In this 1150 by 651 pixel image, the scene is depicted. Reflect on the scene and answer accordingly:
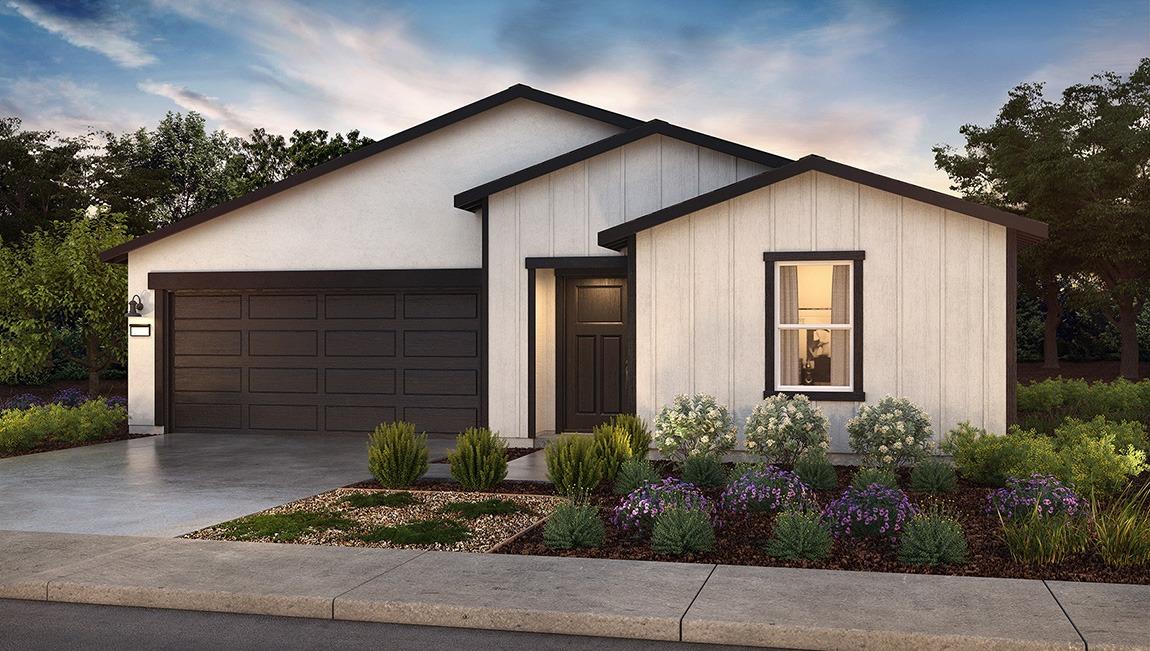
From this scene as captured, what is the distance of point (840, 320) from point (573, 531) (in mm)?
5341

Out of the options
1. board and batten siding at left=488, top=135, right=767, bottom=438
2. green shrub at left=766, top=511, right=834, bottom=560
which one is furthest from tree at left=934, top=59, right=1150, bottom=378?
green shrub at left=766, top=511, right=834, bottom=560

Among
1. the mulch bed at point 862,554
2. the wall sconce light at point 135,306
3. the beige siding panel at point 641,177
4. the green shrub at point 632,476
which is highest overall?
the beige siding panel at point 641,177

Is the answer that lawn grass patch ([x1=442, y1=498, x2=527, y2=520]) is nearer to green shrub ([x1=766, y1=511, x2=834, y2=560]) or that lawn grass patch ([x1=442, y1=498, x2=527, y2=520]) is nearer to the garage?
green shrub ([x1=766, y1=511, x2=834, y2=560])

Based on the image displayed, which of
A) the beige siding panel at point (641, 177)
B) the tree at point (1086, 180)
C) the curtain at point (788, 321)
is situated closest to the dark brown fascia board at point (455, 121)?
the beige siding panel at point (641, 177)

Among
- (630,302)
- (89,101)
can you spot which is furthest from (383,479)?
(89,101)

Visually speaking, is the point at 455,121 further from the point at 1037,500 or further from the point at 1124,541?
the point at 1124,541

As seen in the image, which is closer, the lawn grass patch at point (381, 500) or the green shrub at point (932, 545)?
the green shrub at point (932, 545)

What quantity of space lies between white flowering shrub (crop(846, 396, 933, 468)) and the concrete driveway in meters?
5.45

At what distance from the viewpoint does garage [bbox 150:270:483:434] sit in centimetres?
1544

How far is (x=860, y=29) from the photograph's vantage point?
17031mm

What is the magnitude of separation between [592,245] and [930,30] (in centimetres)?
754

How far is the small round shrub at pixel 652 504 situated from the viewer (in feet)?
26.1

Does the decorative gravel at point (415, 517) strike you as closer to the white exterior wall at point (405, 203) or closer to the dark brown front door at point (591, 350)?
the dark brown front door at point (591, 350)

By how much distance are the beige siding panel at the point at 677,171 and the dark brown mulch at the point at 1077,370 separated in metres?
19.1
